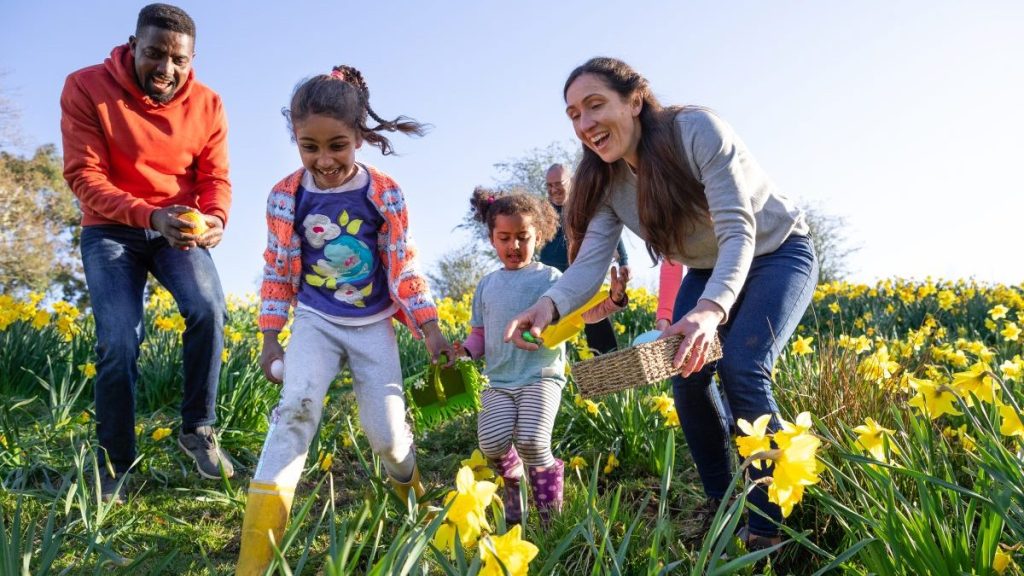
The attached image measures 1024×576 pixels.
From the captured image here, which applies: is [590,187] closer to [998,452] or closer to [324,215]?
[324,215]

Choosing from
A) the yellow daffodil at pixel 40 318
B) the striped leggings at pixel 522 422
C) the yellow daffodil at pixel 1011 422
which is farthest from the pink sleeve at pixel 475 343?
the yellow daffodil at pixel 40 318

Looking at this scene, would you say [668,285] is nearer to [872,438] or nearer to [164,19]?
[872,438]

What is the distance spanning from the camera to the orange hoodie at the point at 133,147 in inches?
124

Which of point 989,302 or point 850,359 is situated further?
point 989,302

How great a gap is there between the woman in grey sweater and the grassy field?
0.18 meters

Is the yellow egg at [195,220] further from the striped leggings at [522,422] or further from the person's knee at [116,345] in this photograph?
the striped leggings at [522,422]

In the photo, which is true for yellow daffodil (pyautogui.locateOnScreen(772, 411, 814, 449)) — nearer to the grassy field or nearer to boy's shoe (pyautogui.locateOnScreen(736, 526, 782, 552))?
the grassy field

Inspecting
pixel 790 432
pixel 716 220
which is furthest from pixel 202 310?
pixel 790 432

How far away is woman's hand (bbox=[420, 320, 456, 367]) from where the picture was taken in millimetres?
2869

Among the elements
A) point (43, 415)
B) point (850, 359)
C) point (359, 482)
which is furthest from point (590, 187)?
point (43, 415)

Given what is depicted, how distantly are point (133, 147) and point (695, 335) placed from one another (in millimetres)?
2573

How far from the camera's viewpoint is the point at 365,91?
9.79 feet

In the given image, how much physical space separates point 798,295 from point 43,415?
383cm

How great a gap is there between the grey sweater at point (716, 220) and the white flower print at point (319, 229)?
2.71 ft
